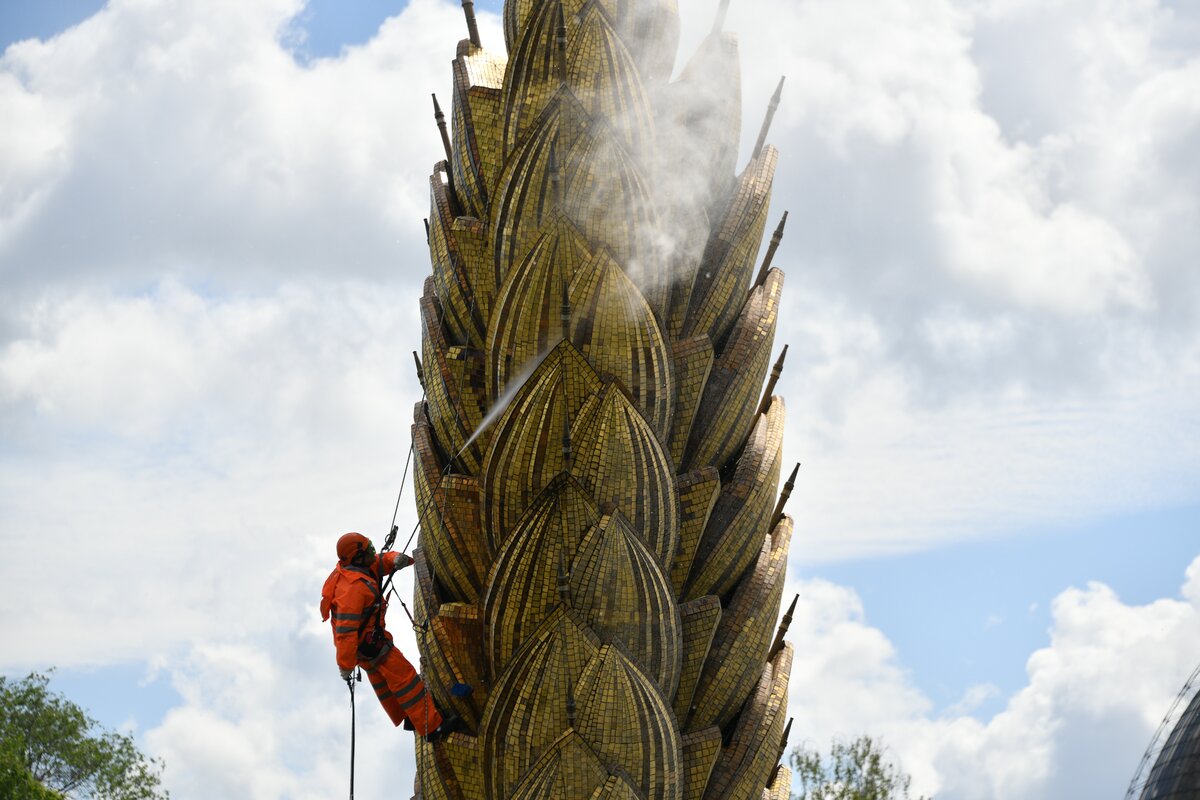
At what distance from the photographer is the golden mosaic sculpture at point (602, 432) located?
9930mm

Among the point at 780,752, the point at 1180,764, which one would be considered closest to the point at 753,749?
the point at 780,752

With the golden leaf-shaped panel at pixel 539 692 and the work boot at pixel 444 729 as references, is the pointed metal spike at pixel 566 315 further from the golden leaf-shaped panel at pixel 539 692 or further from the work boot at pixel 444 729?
the work boot at pixel 444 729

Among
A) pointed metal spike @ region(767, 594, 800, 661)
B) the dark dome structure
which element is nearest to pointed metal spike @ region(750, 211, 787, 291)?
pointed metal spike @ region(767, 594, 800, 661)

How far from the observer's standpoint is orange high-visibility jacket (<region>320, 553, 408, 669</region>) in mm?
10523

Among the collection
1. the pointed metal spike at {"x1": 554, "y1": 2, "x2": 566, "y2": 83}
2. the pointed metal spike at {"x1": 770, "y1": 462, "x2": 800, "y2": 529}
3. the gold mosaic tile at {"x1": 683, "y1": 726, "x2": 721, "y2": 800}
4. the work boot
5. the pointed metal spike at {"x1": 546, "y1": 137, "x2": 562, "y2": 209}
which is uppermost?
the pointed metal spike at {"x1": 554, "y1": 2, "x2": 566, "y2": 83}

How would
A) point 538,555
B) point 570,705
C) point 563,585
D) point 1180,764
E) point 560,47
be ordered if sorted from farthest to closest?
point 1180,764 → point 560,47 → point 538,555 → point 563,585 → point 570,705

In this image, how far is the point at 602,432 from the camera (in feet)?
33.2

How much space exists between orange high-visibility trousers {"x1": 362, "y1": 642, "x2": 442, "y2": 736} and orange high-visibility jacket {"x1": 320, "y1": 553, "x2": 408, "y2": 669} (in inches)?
5.8

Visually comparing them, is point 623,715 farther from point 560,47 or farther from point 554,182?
point 560,47

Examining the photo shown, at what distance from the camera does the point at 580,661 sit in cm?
982

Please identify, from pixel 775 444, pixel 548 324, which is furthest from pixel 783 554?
pixel 548 324

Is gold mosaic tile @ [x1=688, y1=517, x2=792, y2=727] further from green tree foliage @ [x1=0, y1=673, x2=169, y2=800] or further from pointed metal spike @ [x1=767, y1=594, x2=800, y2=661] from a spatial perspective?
green tree foliage @ [x1=0, y1=673, x2=169, y2=800]

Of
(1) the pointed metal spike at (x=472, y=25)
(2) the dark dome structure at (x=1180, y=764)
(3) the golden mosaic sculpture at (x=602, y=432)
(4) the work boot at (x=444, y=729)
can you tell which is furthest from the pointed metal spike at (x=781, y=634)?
(2) the dark dome structure at (x=1180, y=764)

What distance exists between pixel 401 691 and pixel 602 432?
7.09 ft
